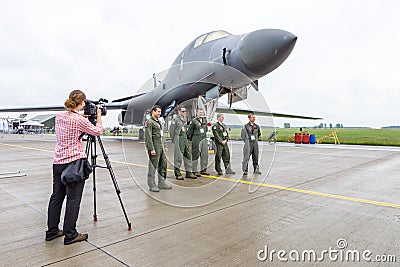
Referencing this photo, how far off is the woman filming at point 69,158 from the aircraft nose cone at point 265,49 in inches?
202

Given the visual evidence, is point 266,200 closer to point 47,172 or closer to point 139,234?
point 139,234

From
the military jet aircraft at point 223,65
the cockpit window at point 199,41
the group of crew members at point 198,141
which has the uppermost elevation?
the cockpit window at point 199,41

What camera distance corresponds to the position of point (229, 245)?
269cm

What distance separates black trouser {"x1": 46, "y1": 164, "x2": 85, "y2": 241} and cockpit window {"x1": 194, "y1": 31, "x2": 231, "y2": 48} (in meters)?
7.47

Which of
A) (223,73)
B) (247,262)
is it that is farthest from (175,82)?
(247,262)

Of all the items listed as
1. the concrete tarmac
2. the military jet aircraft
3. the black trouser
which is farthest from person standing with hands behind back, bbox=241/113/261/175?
the black trouser

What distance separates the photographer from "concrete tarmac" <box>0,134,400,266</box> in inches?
96.5

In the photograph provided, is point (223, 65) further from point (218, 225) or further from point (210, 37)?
point (218, 225)

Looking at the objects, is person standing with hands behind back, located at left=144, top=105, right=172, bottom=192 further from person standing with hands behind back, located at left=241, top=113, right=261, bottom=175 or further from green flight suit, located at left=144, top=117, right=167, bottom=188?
person standing with hands behind back, located at left=241, top=113, right=261, bottom=175

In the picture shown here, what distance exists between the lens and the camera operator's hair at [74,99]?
285 cm

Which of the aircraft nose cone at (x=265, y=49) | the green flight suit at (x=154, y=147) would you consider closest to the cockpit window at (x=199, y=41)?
the aircraft nose cone at (x=265, y=49)

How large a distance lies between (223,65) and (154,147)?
4.04 m

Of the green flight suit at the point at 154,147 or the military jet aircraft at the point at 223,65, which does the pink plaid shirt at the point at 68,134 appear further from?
the military jet aircraft at the point at 223,65

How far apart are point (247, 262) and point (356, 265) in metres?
0.98
